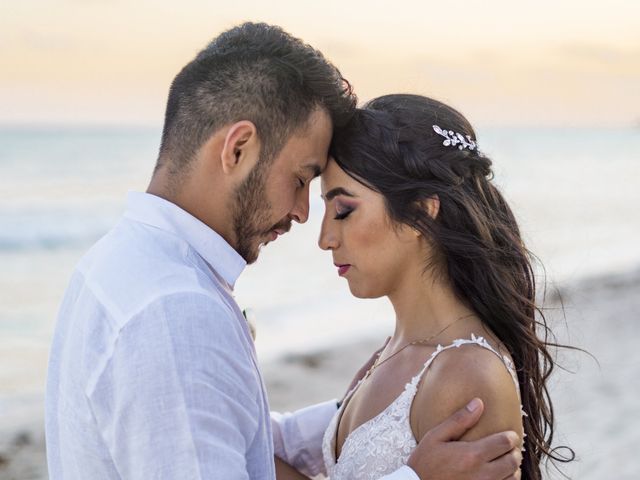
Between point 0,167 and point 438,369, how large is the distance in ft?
87.5

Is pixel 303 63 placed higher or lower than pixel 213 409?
higher

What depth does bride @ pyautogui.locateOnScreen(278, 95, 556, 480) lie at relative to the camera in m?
2.97

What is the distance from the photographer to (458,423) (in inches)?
102

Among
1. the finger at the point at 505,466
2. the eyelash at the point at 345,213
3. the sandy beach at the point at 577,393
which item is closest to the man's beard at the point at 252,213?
the eyelash at the point at 345,213

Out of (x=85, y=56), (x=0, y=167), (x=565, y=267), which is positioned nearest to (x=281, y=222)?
(x=565, y=267)

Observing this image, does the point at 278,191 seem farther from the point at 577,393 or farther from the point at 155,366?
the point at 577,393

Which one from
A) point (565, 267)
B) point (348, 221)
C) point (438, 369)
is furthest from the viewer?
point (565, 267)

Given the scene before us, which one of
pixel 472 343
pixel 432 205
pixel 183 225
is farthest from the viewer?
pixel 432 205

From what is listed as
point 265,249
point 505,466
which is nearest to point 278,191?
point 505,466

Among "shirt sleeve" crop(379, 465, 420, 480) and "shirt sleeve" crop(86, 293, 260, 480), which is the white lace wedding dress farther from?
"shirt sleeve" crop(86, 293, 260, 480)

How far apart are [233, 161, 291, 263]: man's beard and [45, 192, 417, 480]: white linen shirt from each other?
128 millimetres

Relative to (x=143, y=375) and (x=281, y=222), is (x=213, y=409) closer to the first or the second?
(x=143, y=375)

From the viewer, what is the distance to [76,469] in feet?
7.10

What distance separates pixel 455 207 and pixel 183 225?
1.06 m
